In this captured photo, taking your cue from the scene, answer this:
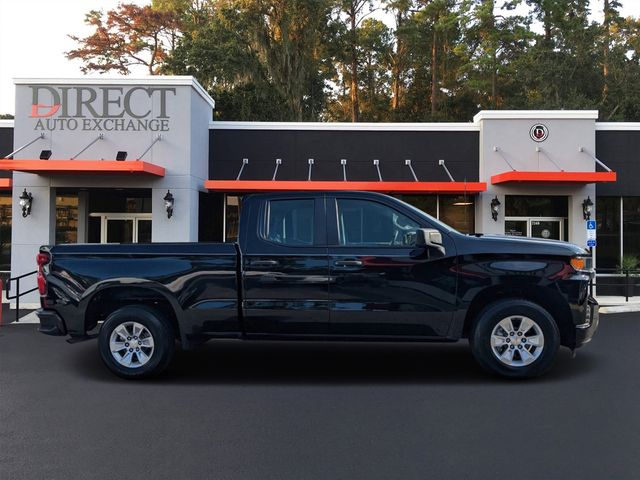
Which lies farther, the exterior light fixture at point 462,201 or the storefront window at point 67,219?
the exterior light fixture at point 462,201

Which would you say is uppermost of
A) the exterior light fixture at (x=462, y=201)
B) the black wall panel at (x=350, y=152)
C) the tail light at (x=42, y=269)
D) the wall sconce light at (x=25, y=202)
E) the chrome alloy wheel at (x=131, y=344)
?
the black wall panel at (x=350, y=152)

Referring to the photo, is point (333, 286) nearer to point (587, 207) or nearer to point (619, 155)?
point (587, 207)

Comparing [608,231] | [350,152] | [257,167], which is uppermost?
[350,152]

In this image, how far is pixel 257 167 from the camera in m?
17.7

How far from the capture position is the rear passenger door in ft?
21.7

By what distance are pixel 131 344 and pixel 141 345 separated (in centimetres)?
11

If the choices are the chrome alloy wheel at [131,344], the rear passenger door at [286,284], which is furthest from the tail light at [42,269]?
the rear passenger door at [286,284]

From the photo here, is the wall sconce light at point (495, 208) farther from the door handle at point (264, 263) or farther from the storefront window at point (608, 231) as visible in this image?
the door handle at point (264, 263)

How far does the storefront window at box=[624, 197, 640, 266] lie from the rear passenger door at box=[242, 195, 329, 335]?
49.5 ft

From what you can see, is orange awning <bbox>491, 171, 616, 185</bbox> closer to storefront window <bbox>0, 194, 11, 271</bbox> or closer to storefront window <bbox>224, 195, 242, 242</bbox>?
storefront window <bbox>224, 195, 242, 242</bbox>

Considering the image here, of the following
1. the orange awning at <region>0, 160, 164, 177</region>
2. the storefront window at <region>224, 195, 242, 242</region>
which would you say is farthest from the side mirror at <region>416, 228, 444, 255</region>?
the storefront window at <region>224, 195, 242, 242</region>

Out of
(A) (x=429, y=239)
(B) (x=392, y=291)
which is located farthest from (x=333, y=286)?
(A) (x=429, y=239)

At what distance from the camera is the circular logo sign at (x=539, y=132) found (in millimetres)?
17172

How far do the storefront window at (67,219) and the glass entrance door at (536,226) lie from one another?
1274 centimetres
